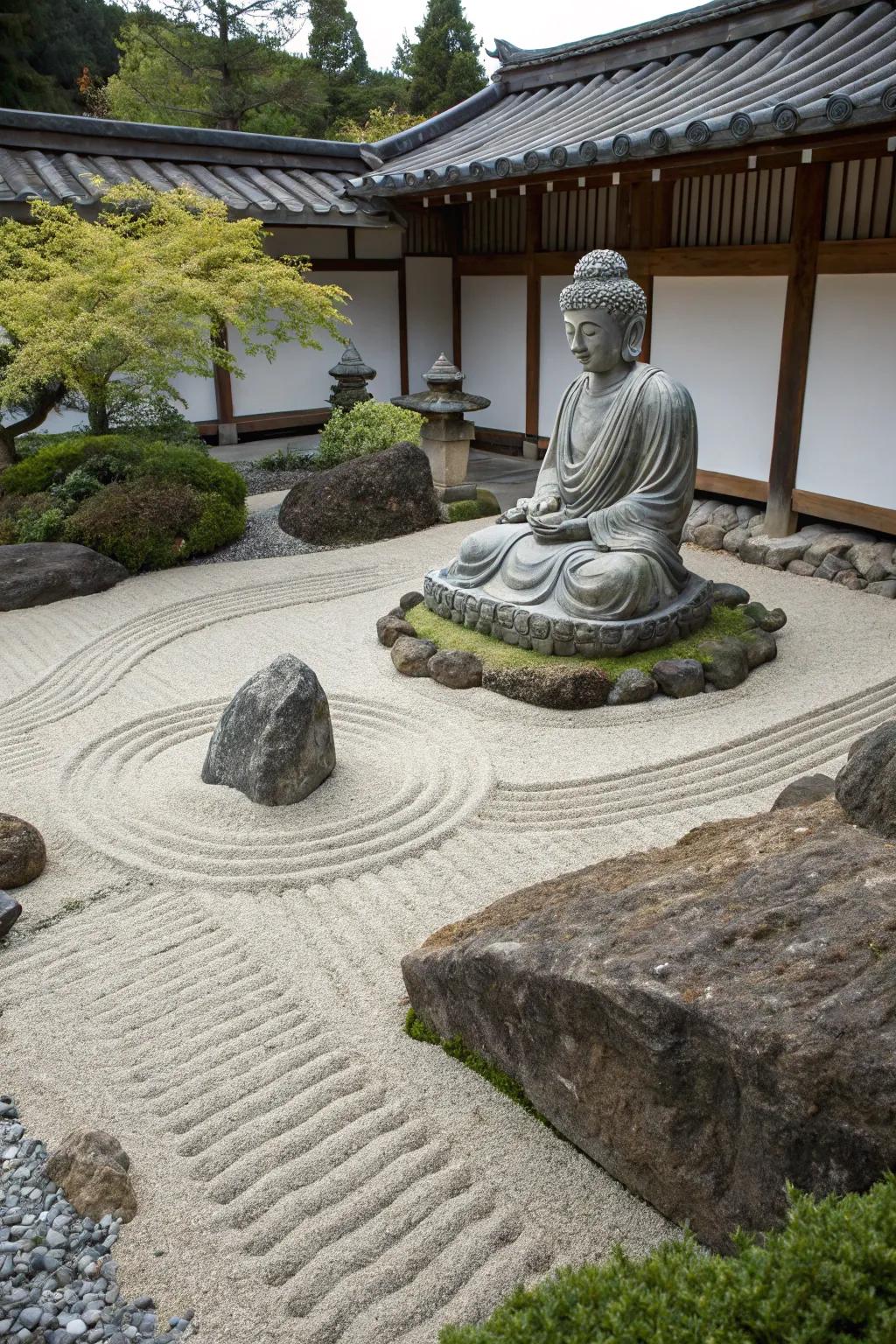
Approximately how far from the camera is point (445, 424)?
42.7 ft

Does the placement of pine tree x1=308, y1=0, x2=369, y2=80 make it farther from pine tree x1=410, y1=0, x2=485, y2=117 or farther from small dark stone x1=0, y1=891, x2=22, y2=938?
small dark stone x1=0, y1=891, x2=22, y2=938

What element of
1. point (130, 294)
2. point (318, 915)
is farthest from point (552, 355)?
point (318, 915)

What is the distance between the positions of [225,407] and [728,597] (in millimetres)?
9472

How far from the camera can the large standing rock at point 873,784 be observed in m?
3.57

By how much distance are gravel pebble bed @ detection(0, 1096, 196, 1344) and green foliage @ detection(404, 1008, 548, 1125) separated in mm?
1246

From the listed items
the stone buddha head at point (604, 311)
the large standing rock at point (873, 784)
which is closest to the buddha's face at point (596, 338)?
the stone buddha head at point (604, 311)

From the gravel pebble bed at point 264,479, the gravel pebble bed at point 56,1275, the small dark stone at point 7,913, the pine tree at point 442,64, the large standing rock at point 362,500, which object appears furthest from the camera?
the pine tree at point 442,64

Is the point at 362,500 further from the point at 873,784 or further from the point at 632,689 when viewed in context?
the point at 873,784

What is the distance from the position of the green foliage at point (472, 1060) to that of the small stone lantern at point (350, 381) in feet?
37.4

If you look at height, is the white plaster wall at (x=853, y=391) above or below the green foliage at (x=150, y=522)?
above

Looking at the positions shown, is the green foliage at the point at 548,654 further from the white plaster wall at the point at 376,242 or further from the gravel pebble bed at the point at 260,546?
the white plaster wall at the point at 376,242

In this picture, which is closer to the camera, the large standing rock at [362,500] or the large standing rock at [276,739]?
the large standing rock at [276,739]

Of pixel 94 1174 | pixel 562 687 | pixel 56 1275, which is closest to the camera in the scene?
pixel 56 1275

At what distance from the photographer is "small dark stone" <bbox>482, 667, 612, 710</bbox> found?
7309 mm
